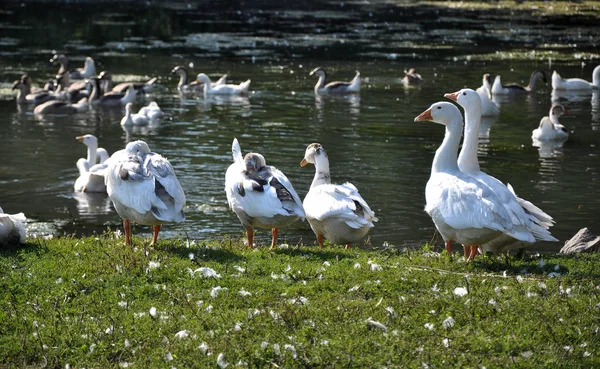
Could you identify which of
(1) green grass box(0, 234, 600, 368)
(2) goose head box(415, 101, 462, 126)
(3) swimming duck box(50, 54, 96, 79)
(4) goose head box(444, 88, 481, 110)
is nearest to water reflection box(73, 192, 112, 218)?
(1) green grass box(0, 234, 600, 368)

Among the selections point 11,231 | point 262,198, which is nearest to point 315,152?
point 262,198

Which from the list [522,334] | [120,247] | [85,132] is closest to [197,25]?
[85,132]

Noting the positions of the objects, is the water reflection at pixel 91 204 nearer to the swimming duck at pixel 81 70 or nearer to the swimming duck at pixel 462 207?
the swimming duck at pixel 462 207

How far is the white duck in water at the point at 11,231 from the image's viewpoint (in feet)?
35.6

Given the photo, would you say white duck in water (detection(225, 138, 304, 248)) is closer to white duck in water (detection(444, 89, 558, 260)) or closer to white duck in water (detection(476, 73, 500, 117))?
white duck in water (detection(444, 89, 558, 260))

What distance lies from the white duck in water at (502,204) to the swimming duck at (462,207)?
13 cm

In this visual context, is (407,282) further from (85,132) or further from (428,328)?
(85,132)

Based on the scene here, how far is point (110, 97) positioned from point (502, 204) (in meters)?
24.3

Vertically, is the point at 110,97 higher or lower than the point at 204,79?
lower

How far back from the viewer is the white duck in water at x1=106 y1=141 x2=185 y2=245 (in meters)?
10.7

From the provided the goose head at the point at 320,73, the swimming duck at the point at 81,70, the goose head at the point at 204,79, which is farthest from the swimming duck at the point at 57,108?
the goose head at the point at 320,73

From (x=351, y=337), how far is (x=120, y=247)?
4042 mm

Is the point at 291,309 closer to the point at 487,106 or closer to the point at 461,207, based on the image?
the point at 461,207

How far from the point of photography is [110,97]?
32.3m
